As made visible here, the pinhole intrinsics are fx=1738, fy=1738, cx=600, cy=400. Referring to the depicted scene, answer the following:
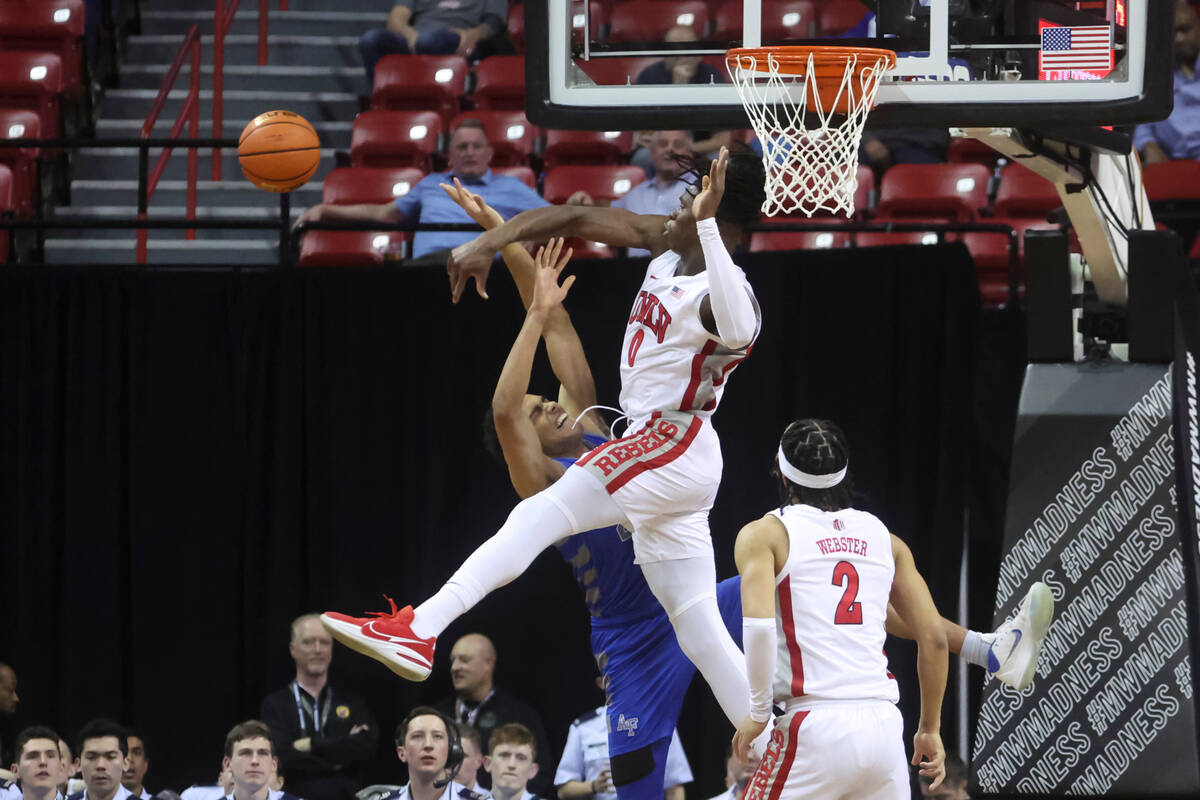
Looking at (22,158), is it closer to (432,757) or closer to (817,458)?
(432,757)

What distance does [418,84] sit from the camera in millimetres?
11148

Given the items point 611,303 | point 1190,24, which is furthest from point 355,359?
point 1190,24

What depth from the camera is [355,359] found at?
9.44 m

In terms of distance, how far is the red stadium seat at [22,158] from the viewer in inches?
409

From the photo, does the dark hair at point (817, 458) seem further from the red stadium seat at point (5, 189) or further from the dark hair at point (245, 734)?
the red stadium seat at point (5, 189)

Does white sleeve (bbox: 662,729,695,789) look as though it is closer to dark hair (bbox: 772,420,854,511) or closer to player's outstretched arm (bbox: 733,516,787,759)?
player's outstretched arm (bbox: 733,516,787,759)

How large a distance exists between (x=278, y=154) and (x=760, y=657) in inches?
147

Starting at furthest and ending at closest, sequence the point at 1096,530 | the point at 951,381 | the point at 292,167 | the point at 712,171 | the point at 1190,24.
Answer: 1. the point at 1190,24
2. the point at 951,381
3. the point at 292,167
4. the point at 1096,530
5. the point at 712,171

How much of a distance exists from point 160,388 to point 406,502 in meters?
1.49

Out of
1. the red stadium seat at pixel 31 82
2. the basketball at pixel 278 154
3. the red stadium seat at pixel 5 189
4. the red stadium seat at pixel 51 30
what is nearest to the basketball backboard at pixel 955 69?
the basketball at pixel 278 154

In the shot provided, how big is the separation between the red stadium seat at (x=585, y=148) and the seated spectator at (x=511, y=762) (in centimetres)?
376

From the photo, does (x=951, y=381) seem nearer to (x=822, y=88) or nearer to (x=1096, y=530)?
(x=1096, y=530)

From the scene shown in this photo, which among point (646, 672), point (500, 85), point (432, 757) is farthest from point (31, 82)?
point (646, 672)

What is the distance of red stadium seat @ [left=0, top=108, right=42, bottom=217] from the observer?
34.1ft
